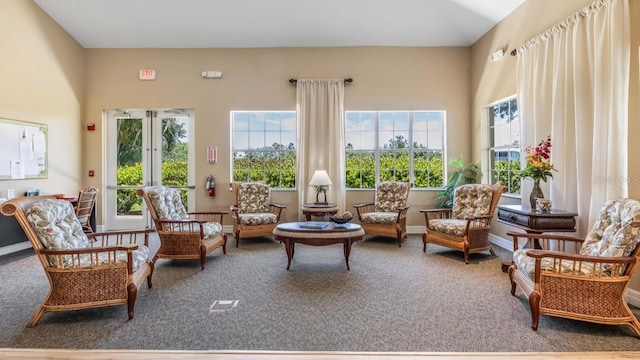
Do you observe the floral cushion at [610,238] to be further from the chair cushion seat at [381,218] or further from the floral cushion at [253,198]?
the floral cushion at [253,198]

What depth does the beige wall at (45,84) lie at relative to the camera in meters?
4.78

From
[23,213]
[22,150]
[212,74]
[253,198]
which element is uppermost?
[212,74]

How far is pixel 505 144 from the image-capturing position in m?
5.32

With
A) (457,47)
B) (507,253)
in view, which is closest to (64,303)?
(507,253)

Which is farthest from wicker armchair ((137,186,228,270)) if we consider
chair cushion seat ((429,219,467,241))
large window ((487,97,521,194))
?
large window ((487,97,521,194))

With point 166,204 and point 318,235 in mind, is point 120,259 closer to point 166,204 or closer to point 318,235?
point 166,204

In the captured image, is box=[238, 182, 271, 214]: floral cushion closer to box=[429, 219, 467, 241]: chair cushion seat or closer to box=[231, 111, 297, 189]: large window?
box=[231, 111, 297, 189]: large window

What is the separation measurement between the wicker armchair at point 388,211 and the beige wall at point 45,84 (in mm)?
5217

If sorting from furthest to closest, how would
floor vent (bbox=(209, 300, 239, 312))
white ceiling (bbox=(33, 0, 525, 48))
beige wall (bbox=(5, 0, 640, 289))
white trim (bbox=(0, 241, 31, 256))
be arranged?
1. beige wall (bbox=(5, 0, 640, 289))
2. white ceiling (bbox=(33, 0, 525, 48))
3. white trim (bbox=(0, 241, 31, 256))
4. floor vent (bbox=(209, 300, 239, 312))

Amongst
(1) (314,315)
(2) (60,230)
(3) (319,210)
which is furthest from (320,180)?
(2) (60,230)

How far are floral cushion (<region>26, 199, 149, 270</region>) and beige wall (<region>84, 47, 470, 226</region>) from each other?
3360 millimetres

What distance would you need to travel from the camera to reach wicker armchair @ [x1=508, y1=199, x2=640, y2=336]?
91.7 inches

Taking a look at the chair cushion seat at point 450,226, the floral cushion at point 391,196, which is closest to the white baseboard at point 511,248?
the chair cushion seat at point 450,226

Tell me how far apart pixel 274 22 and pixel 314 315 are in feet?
15.9
